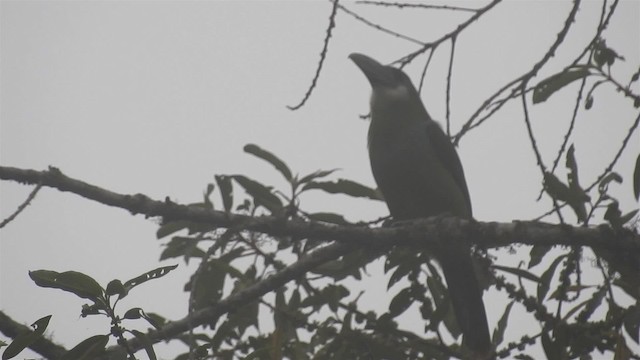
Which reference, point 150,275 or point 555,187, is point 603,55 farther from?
point 150,275

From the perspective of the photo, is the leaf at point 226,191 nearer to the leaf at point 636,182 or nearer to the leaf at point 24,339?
the leaf at point 24,339

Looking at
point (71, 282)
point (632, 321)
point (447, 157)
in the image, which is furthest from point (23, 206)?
point (447, 157)

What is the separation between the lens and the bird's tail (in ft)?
10.1

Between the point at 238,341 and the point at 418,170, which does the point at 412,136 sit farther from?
the point at 238,341

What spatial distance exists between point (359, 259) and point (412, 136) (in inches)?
62.0

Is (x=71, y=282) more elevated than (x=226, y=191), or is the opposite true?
(x=226, y=191)

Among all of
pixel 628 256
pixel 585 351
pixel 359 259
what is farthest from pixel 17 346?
pixel 628 256

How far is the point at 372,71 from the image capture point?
4652 mm

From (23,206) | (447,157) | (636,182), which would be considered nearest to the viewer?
(23,206)

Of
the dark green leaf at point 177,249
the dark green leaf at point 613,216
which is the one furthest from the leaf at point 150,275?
the dark green leaf at point 613,216

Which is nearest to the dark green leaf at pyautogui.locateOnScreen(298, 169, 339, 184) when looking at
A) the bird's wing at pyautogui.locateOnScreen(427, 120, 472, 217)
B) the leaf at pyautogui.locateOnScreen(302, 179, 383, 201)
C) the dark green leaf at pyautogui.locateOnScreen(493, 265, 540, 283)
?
the leaf at pyautogui.locateOnScreen(302, 179, 383, 201)

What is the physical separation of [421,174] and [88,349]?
7.57 feet

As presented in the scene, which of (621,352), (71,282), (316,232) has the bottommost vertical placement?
(71,282)

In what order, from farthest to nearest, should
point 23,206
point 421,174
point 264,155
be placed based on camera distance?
point 421,174, point 264,155, point 23,206
